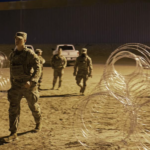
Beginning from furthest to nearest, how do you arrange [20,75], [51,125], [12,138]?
1. [51,125]
2. [12,138]
3. [20,75]

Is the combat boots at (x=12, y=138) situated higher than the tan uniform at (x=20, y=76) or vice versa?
the tan uniform at (x=20, y=76)

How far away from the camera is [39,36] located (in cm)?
4188

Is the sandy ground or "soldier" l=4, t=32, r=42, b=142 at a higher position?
"soldier" l=4, t=32, r=42, b=142

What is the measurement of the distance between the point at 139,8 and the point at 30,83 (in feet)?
109

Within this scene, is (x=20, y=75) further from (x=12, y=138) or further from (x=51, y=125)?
(x=51, y=125)

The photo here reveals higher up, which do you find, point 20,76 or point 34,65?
point 34,65

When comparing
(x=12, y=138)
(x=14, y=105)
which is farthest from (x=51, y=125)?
(x=14, y=105)

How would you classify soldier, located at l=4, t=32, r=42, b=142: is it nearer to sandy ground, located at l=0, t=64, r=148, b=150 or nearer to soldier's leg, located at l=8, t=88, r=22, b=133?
soldier's leg, located at l=8, t=88, r=22, b=133

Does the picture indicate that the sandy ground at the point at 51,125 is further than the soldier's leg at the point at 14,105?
No

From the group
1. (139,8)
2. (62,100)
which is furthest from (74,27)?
(62,100)

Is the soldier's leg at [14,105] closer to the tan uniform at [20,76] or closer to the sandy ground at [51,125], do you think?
the tan uniform at [20,76]

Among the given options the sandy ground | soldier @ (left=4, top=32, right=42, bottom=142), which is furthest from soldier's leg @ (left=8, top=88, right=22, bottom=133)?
the sandy ground

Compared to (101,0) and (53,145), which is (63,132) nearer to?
(53,145)

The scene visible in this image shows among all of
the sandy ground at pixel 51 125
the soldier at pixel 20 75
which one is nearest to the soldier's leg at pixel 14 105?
the soldier at pixel 20 75
